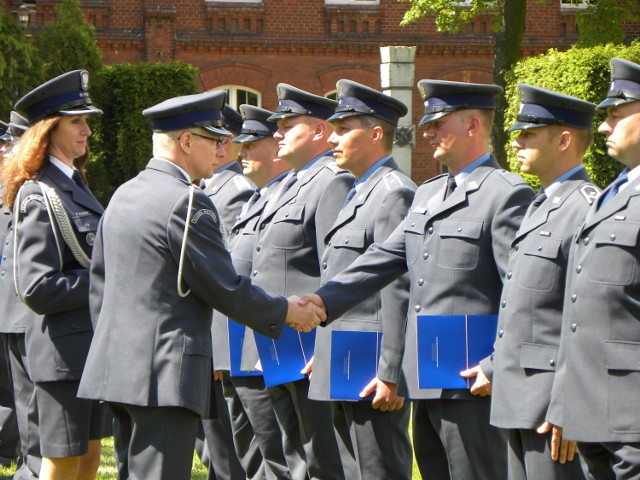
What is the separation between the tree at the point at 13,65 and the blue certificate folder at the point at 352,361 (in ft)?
44.2

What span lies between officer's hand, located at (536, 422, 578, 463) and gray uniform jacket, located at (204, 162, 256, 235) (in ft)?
12.2

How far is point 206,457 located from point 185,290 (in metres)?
3.50

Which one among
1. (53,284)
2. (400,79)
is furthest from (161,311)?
(400,79)

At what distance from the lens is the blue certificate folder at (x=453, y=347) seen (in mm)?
5270

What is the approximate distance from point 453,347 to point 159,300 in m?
1.32

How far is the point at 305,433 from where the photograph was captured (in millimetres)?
6348

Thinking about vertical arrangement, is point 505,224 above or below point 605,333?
above

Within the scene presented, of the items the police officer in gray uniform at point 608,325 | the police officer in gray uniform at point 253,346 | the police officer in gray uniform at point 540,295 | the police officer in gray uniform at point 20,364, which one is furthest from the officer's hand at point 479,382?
the police officer in gray uniform at point 20,364

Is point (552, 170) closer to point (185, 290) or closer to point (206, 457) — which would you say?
point (185, 290)

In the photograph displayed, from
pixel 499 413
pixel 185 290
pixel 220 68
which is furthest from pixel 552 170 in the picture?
pixel 220 68

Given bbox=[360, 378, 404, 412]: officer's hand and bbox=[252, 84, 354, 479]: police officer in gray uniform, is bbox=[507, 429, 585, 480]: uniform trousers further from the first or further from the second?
bbox=[252, 84, 354, 479]: police officer in gray uniform

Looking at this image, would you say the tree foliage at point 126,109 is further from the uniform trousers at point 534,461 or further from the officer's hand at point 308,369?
the uniform trousers at point 534,461

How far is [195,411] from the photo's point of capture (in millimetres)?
4926

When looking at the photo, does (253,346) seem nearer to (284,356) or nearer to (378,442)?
(284,356)
